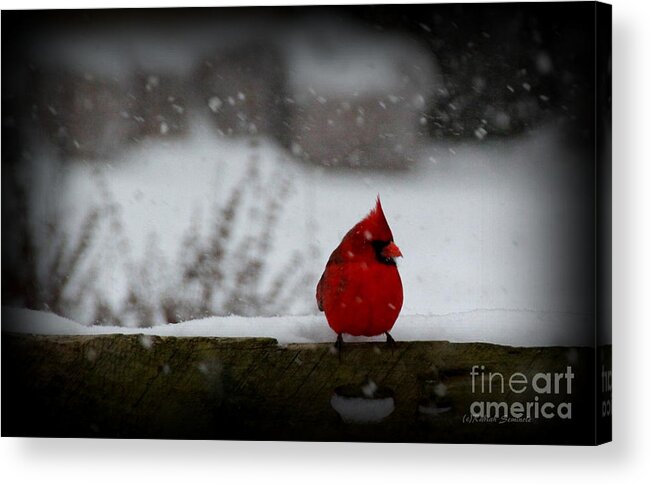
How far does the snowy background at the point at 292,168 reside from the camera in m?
6.38

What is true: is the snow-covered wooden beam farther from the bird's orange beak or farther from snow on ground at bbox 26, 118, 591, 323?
the bird's orange beak

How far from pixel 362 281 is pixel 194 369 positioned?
0.84 meters

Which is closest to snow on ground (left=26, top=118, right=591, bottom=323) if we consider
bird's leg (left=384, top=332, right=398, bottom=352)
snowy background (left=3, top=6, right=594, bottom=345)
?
snowy background (left=3, top=6, right=594, bottom=345)

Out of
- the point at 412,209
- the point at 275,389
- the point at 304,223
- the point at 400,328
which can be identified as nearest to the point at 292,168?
the point at 304,223

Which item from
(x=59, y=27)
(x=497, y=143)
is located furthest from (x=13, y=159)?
(x=497, y=143)

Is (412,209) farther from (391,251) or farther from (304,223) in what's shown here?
(304,223)

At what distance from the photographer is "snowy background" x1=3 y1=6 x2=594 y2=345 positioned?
6379 mm

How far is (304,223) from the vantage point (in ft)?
21.3

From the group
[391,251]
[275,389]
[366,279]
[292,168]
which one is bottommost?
[275,389]

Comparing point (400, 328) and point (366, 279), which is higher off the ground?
point (366, 279)

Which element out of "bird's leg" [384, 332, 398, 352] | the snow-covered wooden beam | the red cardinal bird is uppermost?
the red cardinal bird

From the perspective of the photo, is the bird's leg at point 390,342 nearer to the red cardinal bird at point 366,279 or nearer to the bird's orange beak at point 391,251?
the red cardinal bird at point 366,279

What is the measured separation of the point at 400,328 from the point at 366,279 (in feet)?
0.85

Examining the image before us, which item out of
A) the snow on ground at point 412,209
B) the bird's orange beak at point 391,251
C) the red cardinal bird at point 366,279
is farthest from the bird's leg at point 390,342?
the bird's orange beak at point 391,251
